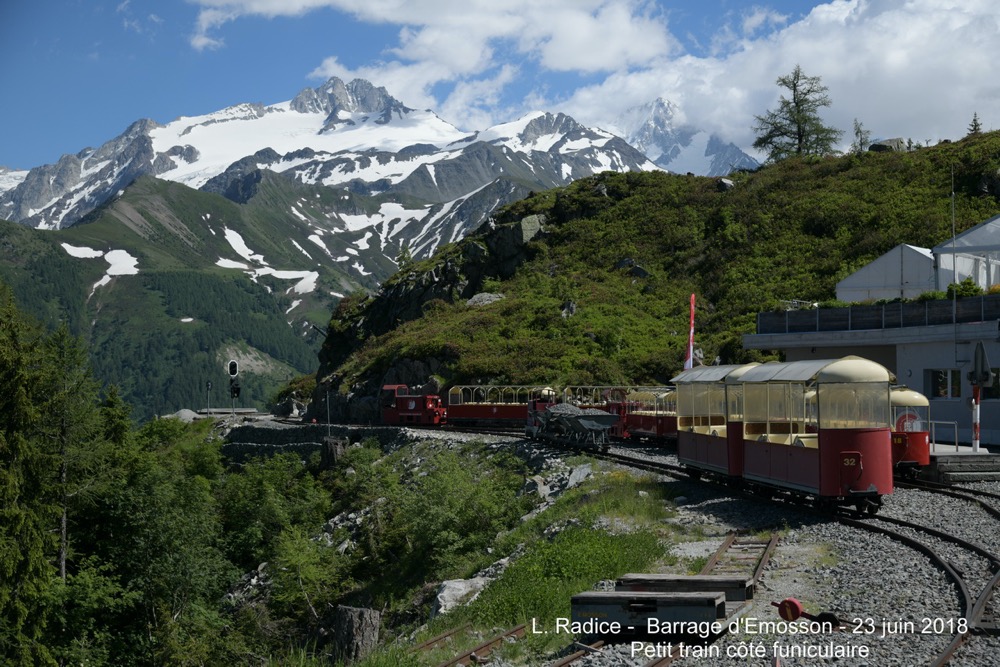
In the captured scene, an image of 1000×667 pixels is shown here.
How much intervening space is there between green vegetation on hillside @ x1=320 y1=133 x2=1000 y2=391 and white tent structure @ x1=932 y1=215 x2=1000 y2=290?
10.3 m

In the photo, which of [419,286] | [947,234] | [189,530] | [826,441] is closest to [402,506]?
[189,530]

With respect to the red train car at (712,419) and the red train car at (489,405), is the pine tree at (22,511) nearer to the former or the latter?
the red train car at (712,419)

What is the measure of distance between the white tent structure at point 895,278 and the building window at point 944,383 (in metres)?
9.48

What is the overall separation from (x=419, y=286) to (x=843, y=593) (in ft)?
230

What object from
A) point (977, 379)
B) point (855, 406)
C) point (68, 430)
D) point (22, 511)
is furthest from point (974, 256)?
point (22, 511)

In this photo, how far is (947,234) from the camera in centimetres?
6053

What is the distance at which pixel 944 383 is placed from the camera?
39531mm

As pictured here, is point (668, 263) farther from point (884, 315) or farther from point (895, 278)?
point (884, 315)

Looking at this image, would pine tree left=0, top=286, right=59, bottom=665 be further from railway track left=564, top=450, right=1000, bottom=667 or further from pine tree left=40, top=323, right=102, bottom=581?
railway track left=564, top=450, right=1000, bottom=667

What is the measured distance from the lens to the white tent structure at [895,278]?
49.7 m

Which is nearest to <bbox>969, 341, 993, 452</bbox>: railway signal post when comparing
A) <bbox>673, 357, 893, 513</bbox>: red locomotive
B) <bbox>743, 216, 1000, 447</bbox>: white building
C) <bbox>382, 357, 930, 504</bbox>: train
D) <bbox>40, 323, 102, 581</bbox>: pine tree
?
<bbox>382, 357, 930, 504</bbox>: train

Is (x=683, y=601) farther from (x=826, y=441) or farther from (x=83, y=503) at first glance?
(x=83, y=503)

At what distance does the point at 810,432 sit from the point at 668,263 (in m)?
53.0

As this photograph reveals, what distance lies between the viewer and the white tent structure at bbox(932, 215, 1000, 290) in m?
46.4
